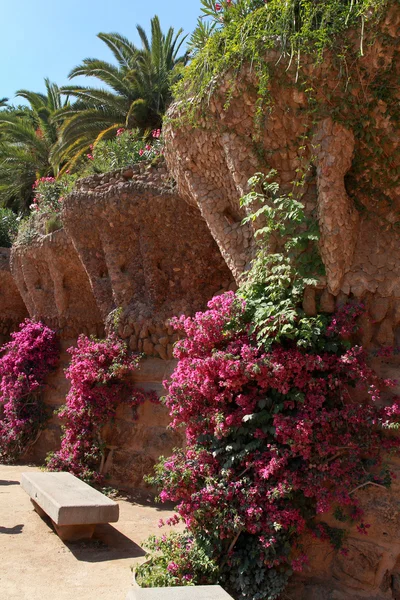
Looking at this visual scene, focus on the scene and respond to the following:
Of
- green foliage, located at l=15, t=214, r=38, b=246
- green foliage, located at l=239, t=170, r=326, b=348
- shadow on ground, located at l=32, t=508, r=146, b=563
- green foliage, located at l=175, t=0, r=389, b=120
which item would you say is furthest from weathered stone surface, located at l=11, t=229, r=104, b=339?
green foliage, located at l=239, t=170, r=326, b=348

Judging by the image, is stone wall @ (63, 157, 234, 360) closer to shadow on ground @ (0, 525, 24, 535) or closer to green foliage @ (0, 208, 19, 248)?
shadow on ground @ (0, 525, 24, 535)

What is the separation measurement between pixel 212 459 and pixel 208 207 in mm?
2615

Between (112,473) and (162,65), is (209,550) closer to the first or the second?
(112,473)

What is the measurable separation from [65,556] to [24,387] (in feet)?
15.4

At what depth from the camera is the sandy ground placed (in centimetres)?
439

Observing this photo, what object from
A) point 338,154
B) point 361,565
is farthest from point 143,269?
point 361,565

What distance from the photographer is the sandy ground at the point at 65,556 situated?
14.4 feet

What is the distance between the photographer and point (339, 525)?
4.46 meters

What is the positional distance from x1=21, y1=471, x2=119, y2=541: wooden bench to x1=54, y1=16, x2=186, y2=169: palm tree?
716cm

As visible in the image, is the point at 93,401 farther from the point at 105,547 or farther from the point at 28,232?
the point at 28,232

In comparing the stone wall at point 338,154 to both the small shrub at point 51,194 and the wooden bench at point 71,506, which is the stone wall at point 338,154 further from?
the small shrub at point 51,194

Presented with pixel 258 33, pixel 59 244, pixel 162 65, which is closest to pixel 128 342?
pixel 59 244

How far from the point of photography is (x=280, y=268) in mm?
4891

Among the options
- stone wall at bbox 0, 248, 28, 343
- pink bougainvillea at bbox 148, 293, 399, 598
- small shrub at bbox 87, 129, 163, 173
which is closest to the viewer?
pink bougainvillea at bbox 148, 293, 399, 598
